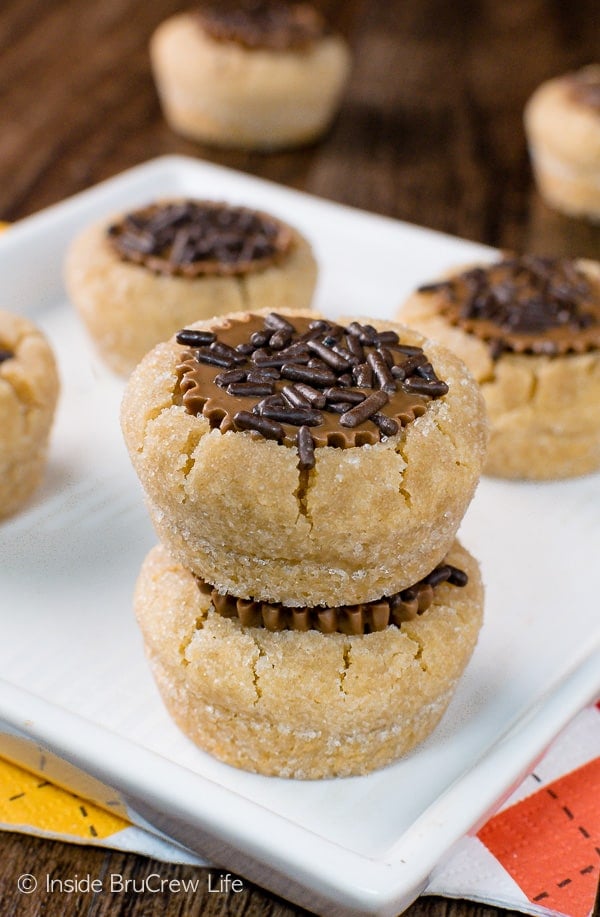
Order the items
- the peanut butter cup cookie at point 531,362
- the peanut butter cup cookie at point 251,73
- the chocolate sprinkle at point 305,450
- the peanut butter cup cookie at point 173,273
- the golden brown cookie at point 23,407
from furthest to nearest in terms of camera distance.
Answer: the peanut butter cup cookie at point 251,73, the peanut butter cup cookie at point 173,273, the peanut butter cup cookie at point 531,362, the golden brown cookie at point 23,407, the chocolate sprinkle at point 305,450

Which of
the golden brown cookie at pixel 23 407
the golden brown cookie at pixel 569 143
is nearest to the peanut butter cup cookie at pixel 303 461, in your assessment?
the golden brown cookie at pixel 23 407

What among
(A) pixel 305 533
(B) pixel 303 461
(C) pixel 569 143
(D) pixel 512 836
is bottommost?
(D) pixel 512 836

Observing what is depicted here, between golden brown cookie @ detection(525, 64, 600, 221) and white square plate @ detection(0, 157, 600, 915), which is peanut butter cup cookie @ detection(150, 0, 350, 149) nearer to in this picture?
golden brown cookie @ detection(525, 64, 600, 221)

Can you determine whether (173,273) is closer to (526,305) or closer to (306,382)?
(526,305)

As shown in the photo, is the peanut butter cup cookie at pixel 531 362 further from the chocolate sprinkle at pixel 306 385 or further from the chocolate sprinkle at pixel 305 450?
the chocolate sprinkle at pixel 305 450

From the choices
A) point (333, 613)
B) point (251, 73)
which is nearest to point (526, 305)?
point (333, 613)

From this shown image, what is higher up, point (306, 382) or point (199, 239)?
point (306, 382)

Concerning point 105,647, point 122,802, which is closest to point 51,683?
point 105,647
